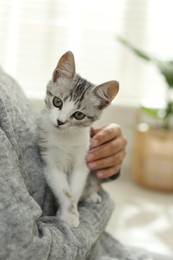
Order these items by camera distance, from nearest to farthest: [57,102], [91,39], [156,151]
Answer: [57,102], [156,151], [91,39]

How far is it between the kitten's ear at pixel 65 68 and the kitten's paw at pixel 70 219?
31 centimetres

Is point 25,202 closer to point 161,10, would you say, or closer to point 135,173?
point 135,173

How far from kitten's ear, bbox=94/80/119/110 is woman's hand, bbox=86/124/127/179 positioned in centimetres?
12

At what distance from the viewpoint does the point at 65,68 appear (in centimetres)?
99

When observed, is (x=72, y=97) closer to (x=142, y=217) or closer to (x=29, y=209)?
(x=29, y=209)

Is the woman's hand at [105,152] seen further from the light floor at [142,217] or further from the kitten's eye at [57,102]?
the light floor at [142,217]

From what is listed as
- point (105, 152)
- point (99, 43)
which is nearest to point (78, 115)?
point (105, 152)

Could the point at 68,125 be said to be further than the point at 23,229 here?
Yes

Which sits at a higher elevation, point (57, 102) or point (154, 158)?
point (57, 102)

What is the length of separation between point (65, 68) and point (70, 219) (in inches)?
13.2

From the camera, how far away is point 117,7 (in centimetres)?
236

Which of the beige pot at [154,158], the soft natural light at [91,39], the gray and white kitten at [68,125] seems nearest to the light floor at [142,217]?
the beige pot at [154,158]

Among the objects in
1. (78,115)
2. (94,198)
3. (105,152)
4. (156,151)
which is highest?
(78,115)

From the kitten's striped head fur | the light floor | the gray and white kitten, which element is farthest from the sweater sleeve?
the light floor
